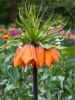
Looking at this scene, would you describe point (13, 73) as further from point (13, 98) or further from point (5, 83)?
point (13, 98)

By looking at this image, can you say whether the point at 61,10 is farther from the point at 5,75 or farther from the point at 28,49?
the point at 28,49

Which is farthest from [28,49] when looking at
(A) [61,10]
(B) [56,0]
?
(A) [61,10]

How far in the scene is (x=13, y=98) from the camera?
362 cm

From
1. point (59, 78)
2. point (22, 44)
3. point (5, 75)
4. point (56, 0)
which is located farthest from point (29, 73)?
point (56, 0)

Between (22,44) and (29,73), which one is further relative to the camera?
(29,73)

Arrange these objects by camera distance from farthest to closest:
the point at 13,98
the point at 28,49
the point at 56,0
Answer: the point at 56,0 < the point at 13,98 < the point at 28,49

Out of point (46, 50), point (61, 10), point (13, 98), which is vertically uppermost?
point (61, 10)

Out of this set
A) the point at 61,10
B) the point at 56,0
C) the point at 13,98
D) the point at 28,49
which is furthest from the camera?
the point at 61,10

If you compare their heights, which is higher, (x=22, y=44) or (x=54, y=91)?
(x=22, y=44)

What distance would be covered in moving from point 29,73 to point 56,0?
16.6 feet

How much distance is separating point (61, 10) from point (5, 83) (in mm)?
7396

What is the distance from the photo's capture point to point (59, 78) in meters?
3.87

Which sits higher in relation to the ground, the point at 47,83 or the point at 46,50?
the point at 46,50

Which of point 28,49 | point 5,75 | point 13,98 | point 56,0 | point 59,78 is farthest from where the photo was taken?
point 56,0
